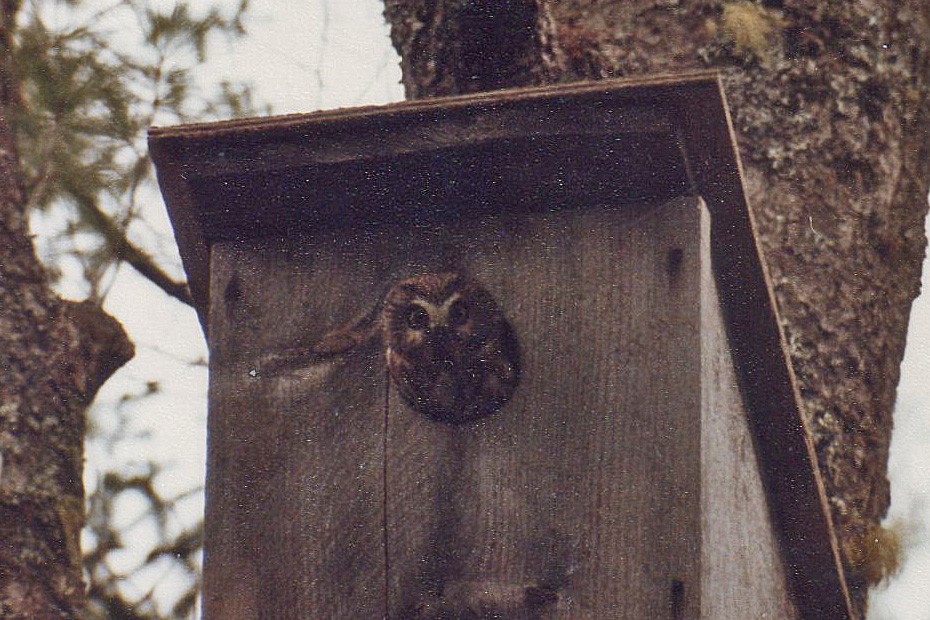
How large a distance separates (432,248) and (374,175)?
10cm

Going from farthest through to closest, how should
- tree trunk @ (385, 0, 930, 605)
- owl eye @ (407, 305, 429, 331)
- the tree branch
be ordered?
the tree branch, tree trunk @ (385, 0, 930, 605), owl eye @ (407, 305, 429, 331)

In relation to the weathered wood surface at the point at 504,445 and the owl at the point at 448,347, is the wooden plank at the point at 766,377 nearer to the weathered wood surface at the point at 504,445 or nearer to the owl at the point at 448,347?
the weathered wood surface at the point at 504,445

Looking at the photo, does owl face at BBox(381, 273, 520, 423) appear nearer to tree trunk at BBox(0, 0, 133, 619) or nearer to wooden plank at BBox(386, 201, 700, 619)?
wooden plank at BBox(386, 201, 700, 619)

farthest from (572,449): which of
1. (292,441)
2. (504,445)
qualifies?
(292,441)

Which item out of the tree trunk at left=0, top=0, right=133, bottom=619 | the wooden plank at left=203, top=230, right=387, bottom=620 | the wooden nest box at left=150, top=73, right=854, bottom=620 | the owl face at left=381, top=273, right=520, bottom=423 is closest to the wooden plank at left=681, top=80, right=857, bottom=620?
the wooden nest box at left=150, top=73, right=854, bottom=620

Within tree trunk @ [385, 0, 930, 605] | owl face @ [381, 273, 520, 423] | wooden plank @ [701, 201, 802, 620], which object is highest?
tree trunk @ [385, 0, 930, 605]

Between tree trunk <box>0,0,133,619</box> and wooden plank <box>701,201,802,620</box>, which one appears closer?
wooden plank <box>701,201,802,620</box>

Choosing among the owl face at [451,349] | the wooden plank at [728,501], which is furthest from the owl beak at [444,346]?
the wooden plank at [728,501]

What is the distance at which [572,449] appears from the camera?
117 centimetres

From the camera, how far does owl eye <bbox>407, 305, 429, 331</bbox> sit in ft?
4.06

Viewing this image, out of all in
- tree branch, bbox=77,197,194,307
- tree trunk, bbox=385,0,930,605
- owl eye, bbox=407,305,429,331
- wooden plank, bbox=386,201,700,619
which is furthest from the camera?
tree branch, bbox=77,197,194,307

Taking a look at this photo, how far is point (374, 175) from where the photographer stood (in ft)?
4.14

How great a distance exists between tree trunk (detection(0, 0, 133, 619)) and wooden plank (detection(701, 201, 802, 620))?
4.61 ft

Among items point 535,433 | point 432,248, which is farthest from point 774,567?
point 432,248
